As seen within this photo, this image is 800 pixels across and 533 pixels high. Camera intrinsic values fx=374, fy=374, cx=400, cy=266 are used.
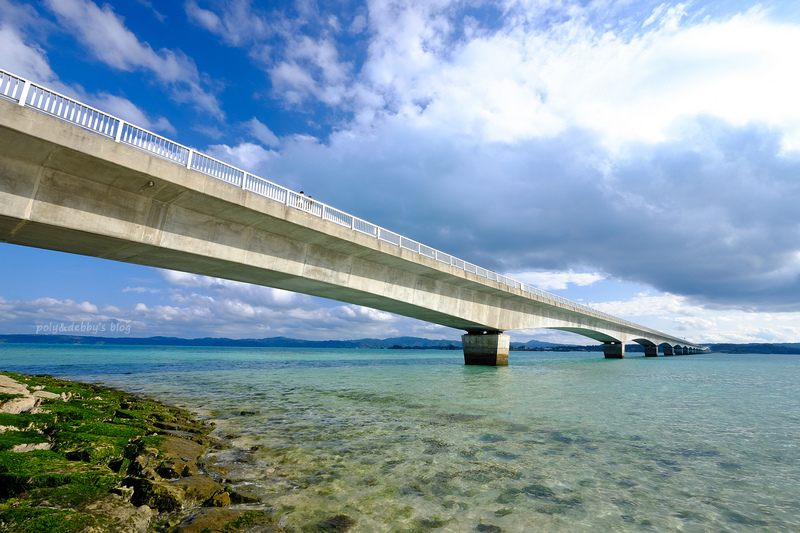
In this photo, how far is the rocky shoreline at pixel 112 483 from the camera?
429cm

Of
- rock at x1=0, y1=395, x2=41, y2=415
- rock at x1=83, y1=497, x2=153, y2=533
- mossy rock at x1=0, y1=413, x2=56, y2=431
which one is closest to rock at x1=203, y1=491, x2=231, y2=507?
rock at x1=83, y1=497, x2=153, y2=533

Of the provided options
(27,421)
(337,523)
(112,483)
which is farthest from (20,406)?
(337,523)

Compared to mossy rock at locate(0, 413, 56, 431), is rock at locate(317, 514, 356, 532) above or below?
below

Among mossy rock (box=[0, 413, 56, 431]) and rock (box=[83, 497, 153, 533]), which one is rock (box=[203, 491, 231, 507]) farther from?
mossy rock (box=[0, 413, 56, 431])

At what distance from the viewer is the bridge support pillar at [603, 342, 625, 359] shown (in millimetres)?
78025

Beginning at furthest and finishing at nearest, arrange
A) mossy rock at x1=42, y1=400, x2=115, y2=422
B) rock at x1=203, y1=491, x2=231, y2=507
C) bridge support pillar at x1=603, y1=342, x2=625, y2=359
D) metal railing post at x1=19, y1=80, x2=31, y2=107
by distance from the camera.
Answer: bridge support pillar at x1=603, y1=342, x2=625, y2=359, metal railing post at x1=19, y1=80, x2=31, y2=107, mossy rock at x1=42, y1=400, x2=115, y2=422, rock at x1=203, y1=491, x2=231, y2=507

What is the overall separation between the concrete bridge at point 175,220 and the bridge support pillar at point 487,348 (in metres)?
11.2

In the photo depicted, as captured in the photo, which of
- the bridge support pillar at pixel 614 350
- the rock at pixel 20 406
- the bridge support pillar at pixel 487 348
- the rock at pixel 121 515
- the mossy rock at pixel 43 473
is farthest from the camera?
the bridge support pillar at pixel 614 350

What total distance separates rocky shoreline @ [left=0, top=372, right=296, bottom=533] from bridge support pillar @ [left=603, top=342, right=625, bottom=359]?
8671 cm

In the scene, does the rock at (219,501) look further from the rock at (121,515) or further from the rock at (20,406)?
the rock at (20,406)

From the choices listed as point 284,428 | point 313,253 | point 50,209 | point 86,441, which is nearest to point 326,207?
point 313,253

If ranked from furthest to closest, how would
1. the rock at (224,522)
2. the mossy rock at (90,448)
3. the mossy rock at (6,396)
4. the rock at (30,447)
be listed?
the mossy rock at (6,396), the mossy rock at (90,448), the rock at (30,447), the rock at (224,522)

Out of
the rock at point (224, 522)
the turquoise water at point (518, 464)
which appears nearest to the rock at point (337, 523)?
the turquoise water at point (518, 464)

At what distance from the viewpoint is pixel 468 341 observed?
131 feet
